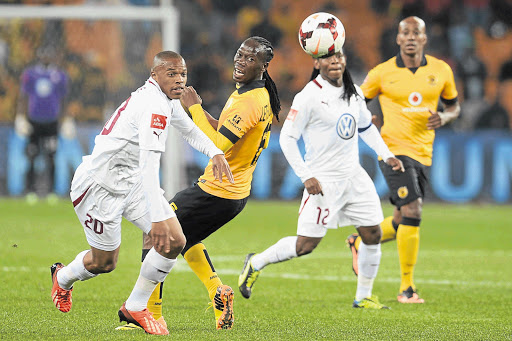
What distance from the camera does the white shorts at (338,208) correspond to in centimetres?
727

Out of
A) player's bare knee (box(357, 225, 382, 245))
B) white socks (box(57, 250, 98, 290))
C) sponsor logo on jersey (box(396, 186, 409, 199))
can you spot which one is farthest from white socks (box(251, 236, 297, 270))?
white socks (box(57, 250, 98, 290))

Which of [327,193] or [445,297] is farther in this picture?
[445,297]

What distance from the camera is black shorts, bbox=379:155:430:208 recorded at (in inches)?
320

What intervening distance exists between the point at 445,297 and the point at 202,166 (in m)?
9.29

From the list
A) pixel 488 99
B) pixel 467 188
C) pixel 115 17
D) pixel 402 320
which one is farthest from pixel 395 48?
pixel 402 320

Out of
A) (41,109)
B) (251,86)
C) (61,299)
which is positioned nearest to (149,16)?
(41,109)

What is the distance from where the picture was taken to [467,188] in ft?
54.7

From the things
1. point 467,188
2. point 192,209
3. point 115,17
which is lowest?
point 467,188

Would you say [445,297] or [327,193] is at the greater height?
[327,193]

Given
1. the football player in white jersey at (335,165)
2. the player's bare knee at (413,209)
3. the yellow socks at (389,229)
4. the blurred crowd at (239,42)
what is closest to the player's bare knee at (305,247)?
the football player in white jersey at (335,165)

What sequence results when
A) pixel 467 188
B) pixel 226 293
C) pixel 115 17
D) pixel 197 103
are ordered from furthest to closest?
1. pixel 467 188
2. pixel 115 17
3. pixel 197 103
4. pixel 226 293

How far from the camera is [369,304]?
7.22 m

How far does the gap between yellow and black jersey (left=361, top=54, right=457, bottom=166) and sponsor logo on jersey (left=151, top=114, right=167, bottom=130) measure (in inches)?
145

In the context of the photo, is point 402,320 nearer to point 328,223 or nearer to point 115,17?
point 328,223
